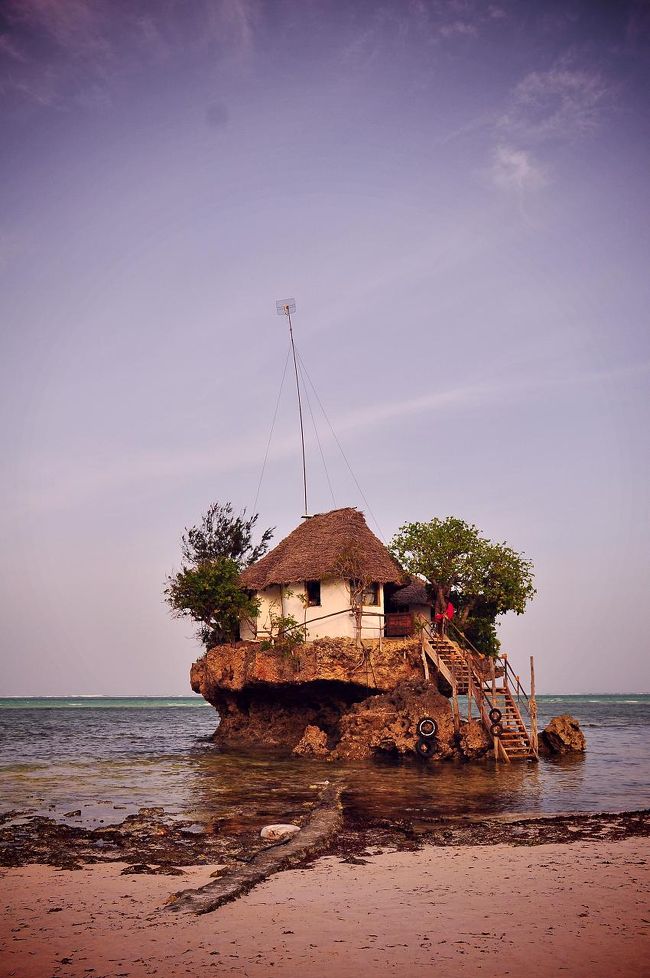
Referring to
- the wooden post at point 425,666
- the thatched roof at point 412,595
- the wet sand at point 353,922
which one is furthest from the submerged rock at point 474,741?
the wet sand at point 353,922

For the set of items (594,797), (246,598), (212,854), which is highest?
(246,598)

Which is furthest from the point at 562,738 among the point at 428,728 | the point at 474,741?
the point at 428,728

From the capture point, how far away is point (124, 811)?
15.8m

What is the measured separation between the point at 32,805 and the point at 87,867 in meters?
7.74

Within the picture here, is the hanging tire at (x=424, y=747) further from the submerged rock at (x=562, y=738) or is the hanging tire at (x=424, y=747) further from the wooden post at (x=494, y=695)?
the submerged rock at (x=562, y=738)

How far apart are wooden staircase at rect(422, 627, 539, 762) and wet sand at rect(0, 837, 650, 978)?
16.1 metres

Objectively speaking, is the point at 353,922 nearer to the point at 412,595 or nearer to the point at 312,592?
the point at 312,592

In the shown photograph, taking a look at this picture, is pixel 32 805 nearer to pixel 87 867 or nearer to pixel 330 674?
pixel 87 867

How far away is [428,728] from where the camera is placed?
2534 centimetres

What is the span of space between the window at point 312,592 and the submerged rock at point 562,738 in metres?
11.7

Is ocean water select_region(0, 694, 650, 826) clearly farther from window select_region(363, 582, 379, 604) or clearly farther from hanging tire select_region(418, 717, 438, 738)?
window select_region(363, 582, 379, 604)

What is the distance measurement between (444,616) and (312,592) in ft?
20.4

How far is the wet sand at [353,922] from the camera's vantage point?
6375 millimetres

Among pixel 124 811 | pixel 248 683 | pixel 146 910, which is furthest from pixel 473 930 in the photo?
pixel 248 683
